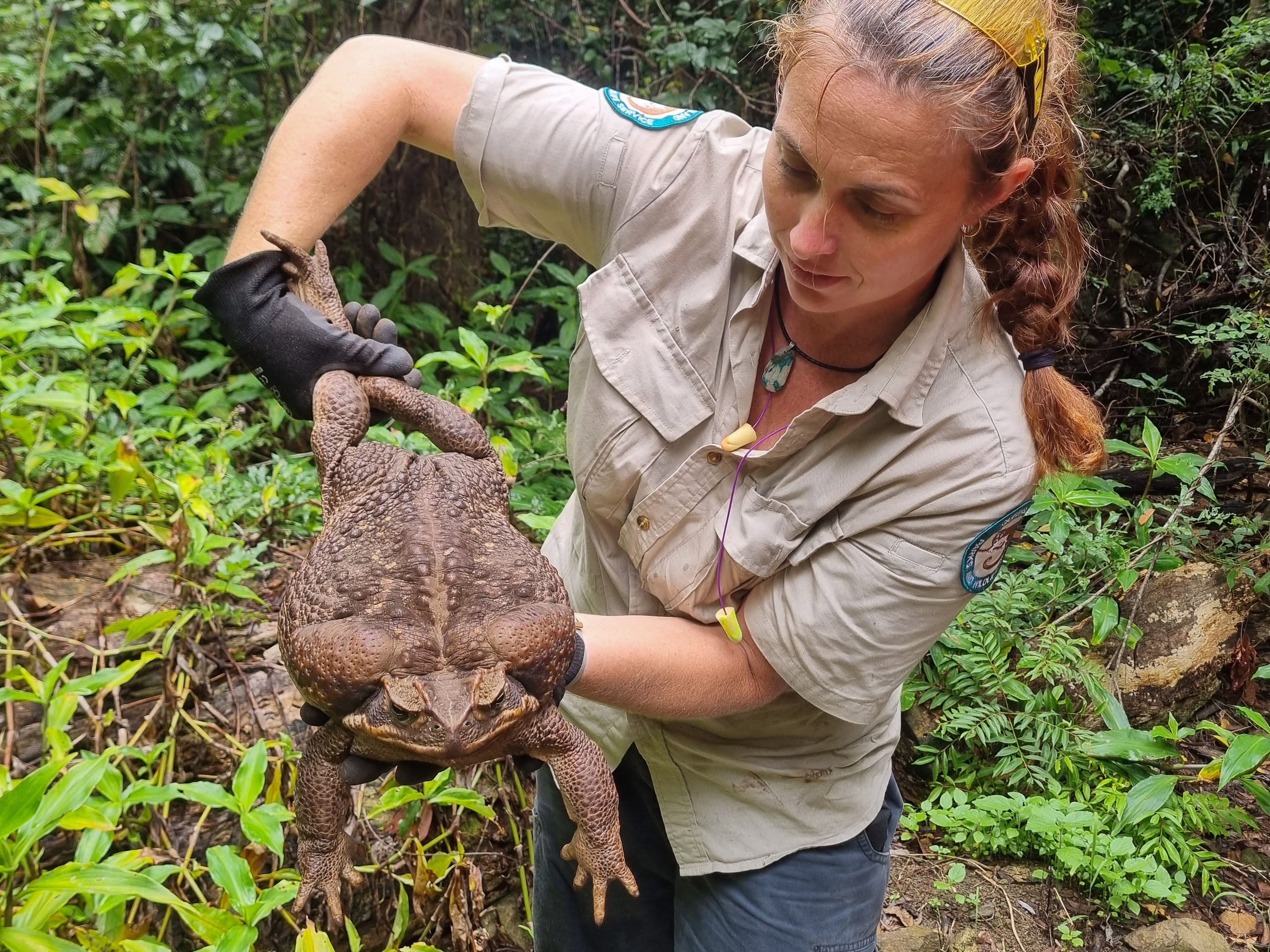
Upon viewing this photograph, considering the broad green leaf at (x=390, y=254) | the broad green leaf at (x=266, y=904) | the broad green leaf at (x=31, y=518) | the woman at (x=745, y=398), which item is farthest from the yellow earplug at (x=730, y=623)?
the broad green leaf at (x=390, y=254)

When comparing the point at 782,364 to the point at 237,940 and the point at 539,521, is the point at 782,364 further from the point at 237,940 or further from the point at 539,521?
the point at 237,940

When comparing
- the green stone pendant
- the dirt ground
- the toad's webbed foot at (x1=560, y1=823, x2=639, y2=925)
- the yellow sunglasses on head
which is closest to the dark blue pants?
the toad's webbed foot at (x1=560, y1=823, x2=639, y2=925)

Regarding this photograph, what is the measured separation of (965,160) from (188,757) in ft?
11.1

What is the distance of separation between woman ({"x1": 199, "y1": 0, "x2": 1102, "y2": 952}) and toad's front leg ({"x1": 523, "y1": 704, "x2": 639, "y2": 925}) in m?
0.09

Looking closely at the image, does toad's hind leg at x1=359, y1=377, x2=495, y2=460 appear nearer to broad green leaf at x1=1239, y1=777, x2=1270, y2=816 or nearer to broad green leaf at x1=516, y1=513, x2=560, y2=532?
broad green leaf at x1=516, y1=513, x2=560, y2=532

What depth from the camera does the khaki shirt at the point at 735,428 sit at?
2.05 metres

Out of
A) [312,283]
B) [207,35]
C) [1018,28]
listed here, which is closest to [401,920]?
[312,283]

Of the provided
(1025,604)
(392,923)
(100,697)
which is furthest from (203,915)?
(1025,604)

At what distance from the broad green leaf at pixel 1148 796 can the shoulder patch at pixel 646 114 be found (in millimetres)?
2722

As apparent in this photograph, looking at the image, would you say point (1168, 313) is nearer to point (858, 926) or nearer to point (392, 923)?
point (858, 926)

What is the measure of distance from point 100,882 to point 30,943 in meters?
0.19

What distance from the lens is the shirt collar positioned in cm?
198

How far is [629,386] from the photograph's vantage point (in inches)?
87.2

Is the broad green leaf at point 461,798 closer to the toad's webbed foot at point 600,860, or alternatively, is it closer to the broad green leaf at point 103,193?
the toad's webbed foot at point 600,860
